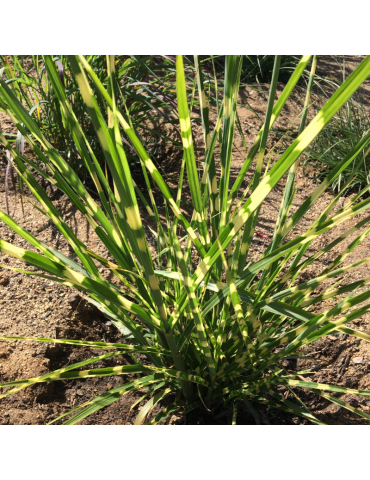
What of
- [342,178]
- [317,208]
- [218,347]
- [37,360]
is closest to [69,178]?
[218,347]

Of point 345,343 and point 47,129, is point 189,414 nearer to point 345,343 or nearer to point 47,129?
point 345,343

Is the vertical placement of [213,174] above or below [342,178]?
below

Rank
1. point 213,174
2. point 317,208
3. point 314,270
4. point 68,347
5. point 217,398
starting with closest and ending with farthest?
point 213,174
point 217,398
point 68,347
point 314,270
point 317,208

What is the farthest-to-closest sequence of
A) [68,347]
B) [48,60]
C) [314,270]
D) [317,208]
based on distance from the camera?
[317,208]
[314,270]
[68,347]
[48,60]

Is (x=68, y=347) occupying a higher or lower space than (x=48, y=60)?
lower

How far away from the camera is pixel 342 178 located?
175 cm

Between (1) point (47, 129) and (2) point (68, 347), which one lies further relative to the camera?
(1) point (47, 129)

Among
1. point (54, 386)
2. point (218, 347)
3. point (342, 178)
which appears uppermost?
point (342, 178)

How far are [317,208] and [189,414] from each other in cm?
104

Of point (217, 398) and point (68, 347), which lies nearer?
point (217, 398)

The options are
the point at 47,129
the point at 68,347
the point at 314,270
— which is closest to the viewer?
the point at 68,347

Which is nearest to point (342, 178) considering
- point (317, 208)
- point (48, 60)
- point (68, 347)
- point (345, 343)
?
point (317, 208)

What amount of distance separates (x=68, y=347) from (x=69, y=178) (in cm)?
56

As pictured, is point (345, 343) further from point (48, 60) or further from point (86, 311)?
point (48, 60)
